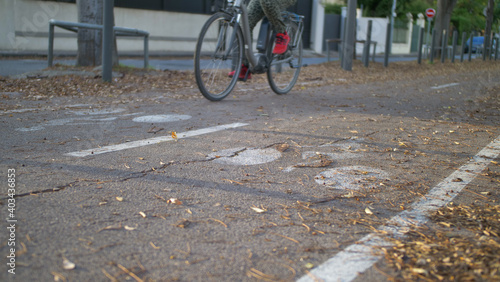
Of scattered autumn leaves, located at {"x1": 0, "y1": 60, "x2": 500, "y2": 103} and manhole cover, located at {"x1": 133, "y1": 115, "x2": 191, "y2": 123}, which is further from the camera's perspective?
scattered autumn leaves, located at {"x1": 0, "y1": 60, "x2": 500, "y2": 103}

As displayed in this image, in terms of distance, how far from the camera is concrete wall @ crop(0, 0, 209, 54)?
16.4m

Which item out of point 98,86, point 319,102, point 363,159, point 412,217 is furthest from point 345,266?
point 98,86

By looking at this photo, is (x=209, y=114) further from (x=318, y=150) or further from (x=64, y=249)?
(x=64, y=249)

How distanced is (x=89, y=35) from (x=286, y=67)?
4.00m

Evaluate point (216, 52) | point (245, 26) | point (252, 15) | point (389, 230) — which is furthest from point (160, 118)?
point (389, 230)

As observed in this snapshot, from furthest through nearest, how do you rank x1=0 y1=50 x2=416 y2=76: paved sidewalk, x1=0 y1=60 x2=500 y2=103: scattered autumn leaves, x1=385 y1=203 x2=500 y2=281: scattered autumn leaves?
x1=0 y1=50 x2=416 y2=76: paved sidewalk, x1=0 y1=60 x2=500 y2=103: scattered autumn leaves, x1=385 y1=203 x2=500 y2=281: scattered autumn leaves

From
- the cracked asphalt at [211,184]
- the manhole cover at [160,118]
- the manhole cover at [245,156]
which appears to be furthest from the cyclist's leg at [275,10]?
the manhole cover at [245,156]

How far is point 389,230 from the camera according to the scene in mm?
2332

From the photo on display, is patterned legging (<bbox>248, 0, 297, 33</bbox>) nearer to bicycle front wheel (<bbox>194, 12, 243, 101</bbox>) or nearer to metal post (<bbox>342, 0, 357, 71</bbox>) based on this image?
bicycle front wheel (<bbox>194, 12, 243, 101</bbox>)

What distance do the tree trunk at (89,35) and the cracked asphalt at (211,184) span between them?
390cm

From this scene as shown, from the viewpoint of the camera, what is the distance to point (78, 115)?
16.6ft

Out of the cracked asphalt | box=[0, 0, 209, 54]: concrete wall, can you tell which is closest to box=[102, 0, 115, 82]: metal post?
the cracked asphalt

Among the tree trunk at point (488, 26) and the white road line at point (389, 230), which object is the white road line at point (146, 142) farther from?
the tree trunk at point (488, 26)

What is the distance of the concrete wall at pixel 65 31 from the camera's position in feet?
53.9
